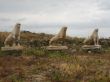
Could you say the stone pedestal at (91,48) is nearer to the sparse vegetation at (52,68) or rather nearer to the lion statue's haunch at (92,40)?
the lion statue's haunch at (92,40)

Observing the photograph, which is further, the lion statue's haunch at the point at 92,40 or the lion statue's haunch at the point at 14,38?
the lion statue's haunch at the point at 92,40

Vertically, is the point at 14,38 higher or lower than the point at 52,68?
higher

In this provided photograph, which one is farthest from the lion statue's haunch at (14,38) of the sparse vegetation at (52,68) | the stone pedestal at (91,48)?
the stone pedestal at (91,48)

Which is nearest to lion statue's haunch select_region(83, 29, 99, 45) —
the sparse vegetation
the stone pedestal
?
the stone pedestal

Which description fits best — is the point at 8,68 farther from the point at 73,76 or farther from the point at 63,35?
the point at 63,35

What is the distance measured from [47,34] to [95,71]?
71.9 feet

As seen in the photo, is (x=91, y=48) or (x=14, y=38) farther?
(x=91, y=48)

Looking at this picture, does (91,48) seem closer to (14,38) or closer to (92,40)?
(92,40)

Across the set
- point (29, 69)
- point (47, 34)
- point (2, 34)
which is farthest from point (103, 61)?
point (47, 34)

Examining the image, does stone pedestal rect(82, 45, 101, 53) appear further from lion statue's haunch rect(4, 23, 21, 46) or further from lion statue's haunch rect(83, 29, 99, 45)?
lion statue's haunch rect(4, 23, 21, 46)

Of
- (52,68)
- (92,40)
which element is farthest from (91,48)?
(52,68)

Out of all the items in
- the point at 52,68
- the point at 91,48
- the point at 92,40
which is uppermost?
the point at 92,40

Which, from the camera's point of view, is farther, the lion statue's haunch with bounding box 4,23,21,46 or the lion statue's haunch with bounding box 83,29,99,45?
the lion statue's haunch with bounding box 83,29,99,45

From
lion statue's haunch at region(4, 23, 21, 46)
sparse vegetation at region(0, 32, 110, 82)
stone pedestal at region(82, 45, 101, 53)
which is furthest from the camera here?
stone pedestal at region(82, 45, 101, 53)
